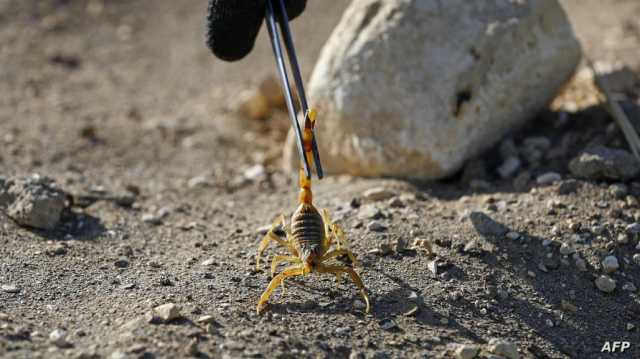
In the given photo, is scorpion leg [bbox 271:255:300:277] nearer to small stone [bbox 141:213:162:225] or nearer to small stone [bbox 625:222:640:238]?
small stone [bbox 141:213:162:225]

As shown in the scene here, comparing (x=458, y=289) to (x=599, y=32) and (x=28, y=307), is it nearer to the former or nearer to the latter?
(x=28, y=307)

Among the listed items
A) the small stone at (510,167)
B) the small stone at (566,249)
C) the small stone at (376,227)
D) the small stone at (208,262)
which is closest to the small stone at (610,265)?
the small stone at (566,249)

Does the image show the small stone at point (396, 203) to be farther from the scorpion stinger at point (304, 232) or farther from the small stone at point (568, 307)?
the small stone at point (568, 307)

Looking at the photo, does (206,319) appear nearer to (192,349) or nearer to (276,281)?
(192,349)

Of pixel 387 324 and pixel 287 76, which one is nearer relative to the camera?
pixel 387 324

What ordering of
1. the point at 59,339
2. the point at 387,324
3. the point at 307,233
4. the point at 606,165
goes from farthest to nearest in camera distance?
the point at 606,165 → the point at 307,233 → the point at 387,324 → the point at 59,339

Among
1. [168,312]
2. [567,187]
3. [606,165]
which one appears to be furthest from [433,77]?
[168,312]

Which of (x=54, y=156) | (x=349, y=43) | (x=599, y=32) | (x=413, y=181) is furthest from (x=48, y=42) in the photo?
(x=599, y=32)

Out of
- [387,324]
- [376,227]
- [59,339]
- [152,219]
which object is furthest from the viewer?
[152,219]
